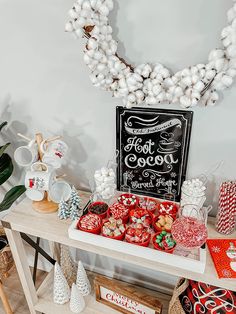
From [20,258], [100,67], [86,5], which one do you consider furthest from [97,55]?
[20,258]

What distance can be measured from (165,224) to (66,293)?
80 cm

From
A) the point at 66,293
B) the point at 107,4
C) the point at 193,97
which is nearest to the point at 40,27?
the point at 107,4

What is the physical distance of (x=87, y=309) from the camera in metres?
1.51

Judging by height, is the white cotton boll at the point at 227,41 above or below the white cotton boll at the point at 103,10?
below

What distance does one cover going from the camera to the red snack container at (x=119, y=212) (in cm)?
113

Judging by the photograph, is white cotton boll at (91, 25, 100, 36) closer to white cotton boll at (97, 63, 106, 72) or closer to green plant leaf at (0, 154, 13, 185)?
white cotton boll at (97, 63, 106, 72)

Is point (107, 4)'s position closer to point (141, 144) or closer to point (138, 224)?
point (141, 144)

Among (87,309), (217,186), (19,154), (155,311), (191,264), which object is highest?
(19,154)

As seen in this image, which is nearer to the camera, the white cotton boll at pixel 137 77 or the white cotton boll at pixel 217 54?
the white cotton boll at pixel 217 54

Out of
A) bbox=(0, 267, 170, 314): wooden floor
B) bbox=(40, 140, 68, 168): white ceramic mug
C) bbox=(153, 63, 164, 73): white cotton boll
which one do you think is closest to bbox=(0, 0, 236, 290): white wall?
bbox=(153, 63, 164, 73): white cotton boll

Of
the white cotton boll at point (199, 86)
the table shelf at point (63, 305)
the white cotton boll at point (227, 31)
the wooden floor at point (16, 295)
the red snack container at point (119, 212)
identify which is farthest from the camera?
the wooden floor at point (16, 295)

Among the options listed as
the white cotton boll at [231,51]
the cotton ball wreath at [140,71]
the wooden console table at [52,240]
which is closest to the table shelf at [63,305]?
the wooden console table at [52,240]

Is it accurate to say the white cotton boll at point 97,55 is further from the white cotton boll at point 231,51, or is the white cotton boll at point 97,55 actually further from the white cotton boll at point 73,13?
the white cotton boll at point 231,51

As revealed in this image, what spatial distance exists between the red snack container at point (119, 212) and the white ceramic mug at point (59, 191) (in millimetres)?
197
